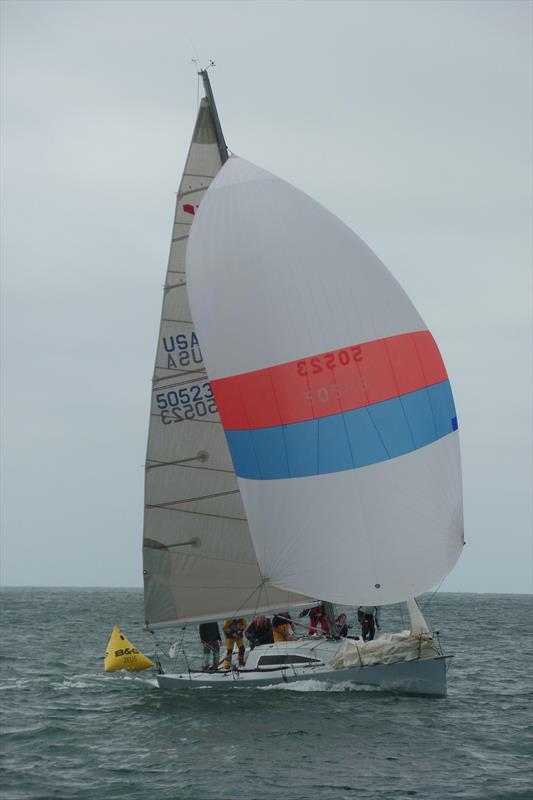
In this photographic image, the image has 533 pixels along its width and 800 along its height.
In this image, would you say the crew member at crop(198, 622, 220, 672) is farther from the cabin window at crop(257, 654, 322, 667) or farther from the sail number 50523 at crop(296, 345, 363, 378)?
the sail number 50523 at crop(296, 345, 363, 378)

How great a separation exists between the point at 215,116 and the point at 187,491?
325 inches

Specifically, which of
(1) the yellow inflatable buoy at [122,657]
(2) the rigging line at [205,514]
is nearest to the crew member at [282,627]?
(2) the rigging line at [205,514]

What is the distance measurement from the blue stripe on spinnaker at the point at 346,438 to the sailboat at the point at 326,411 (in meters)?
0.02

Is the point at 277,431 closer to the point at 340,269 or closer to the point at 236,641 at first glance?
the point at 340,269

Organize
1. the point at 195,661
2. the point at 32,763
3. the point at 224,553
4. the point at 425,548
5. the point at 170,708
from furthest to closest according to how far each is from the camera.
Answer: the point at 195,661, the point at 224,553, the point at 170,708, the point at 425,548, the point at 32,763

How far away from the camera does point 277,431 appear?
792 inches

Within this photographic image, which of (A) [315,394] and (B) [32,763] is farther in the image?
(A) [315,394]

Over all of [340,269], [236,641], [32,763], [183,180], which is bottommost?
[32,763]

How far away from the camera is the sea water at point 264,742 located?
1603 centimetres

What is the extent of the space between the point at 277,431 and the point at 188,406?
4.28m

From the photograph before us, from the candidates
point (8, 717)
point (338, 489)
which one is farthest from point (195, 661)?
point (338, 489)

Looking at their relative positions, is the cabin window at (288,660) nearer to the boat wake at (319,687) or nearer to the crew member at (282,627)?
the boat wake at (319,687)

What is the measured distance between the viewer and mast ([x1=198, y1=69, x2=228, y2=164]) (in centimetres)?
2438

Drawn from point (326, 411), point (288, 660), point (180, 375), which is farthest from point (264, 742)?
point (180, 375)
